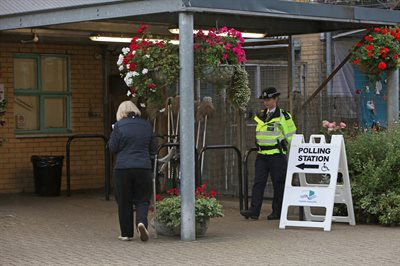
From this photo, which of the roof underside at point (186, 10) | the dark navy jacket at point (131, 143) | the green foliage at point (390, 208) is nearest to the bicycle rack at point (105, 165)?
the roof underside at point (186, 10)

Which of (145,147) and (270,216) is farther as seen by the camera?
(270,216)

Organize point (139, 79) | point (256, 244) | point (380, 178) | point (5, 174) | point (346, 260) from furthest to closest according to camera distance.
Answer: point (5, 174), point (380, 178), point (139, 79), point (256, 244), point (346, 260)

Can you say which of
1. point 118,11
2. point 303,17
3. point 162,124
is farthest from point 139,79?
Result: point 162,124

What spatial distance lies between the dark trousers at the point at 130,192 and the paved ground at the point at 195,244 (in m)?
0.26

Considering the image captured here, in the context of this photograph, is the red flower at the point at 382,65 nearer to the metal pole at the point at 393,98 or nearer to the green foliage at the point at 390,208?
the metal pole at the point at 393,98

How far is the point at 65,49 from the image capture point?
17.0m

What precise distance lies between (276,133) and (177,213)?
2229 millimetres

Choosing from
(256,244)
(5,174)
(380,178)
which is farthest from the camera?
(5,174)

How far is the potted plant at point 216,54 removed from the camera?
11.2 m

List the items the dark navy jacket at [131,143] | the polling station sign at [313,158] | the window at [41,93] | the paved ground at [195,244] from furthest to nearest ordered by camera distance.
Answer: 1. the window at [41,93]
2. the polling station sign at [313,158]
3. the dark navy jacket at [131,143]
4. the paved ground at [195,244]

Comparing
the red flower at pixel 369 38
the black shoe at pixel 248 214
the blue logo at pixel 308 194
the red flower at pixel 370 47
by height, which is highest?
the red flower at pixel 369 38

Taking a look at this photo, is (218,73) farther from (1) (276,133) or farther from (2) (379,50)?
(2) (379,50)

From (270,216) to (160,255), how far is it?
11.1 ft

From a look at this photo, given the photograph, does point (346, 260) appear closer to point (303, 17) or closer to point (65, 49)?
point (303, 17)
